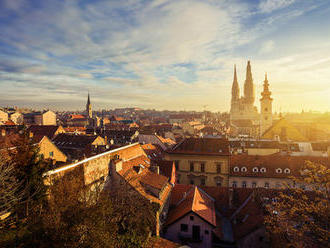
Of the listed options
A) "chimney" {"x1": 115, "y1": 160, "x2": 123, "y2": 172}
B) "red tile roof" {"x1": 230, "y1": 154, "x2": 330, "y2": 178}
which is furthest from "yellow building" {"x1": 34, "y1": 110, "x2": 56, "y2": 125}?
"chimney" {"x1": 115, "y1": 160, "x2": 123, "y2": 172}

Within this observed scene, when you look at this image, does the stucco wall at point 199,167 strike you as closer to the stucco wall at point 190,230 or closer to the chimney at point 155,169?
the chimney at point 155,169

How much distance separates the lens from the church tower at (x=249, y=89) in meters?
121

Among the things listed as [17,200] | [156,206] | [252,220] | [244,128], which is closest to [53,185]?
[17,200]

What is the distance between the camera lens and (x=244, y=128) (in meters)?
109

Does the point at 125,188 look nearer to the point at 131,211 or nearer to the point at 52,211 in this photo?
the point at 131,211

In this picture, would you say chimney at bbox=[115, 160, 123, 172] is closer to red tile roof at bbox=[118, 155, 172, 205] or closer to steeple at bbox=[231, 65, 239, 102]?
red tile roof at bbox=[118, 155, 172, 205]

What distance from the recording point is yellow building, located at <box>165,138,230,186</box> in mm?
34781

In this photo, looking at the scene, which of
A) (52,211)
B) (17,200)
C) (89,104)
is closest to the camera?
(52,211)

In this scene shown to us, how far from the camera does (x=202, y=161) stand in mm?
35562

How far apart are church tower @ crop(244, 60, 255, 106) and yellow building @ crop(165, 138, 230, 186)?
96.7 meters

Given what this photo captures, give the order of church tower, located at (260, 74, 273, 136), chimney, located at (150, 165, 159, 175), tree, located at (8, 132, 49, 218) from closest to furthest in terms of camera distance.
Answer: tree, located at (8, 132, 49, 218), chimney, located at (150, 165, 159, 175), church tower, located at (260, 74, 273, 136)

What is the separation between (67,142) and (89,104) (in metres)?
117

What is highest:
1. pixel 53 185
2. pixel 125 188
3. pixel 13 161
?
pixel 13 161

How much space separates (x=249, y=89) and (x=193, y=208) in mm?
114699
